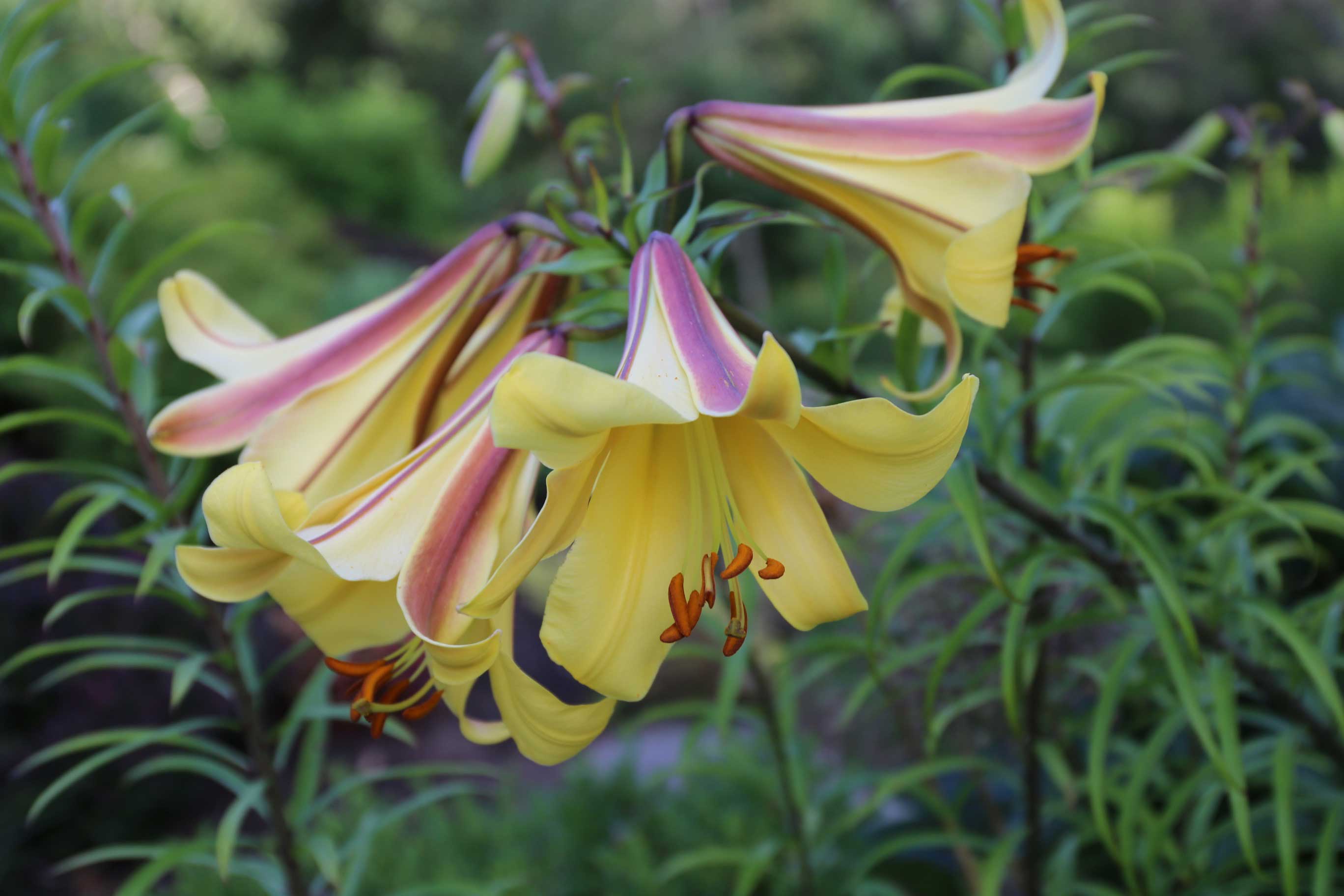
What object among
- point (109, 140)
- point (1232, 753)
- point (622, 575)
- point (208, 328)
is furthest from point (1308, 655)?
point (109, 140)

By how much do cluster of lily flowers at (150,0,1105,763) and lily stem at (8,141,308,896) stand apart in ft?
0.82

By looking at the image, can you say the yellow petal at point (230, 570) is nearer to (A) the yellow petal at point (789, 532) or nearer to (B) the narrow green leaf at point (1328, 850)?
(A) the yellow petal at point (789, 532)

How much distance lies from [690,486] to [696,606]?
8 centimetres

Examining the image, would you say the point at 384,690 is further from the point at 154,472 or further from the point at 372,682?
the point at 154,472

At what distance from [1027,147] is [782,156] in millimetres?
165

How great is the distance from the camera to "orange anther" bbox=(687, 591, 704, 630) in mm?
586

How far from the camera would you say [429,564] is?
1.88ft

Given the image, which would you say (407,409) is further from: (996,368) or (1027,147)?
(996,368)

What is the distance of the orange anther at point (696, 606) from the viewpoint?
0.59 meters

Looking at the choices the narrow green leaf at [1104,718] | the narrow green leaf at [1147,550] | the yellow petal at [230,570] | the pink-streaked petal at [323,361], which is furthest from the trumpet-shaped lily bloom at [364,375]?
the narrow green leaf at [1104,718]

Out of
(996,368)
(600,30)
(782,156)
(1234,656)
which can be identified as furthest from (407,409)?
(600,30)

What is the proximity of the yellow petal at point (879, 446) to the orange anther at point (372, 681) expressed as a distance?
0.93ft

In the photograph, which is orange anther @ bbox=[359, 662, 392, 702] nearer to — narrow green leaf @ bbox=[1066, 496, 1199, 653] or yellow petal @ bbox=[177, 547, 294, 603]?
yellow petal @ bbox=[177, 547, 294, 603]

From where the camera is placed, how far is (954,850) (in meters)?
1.50
